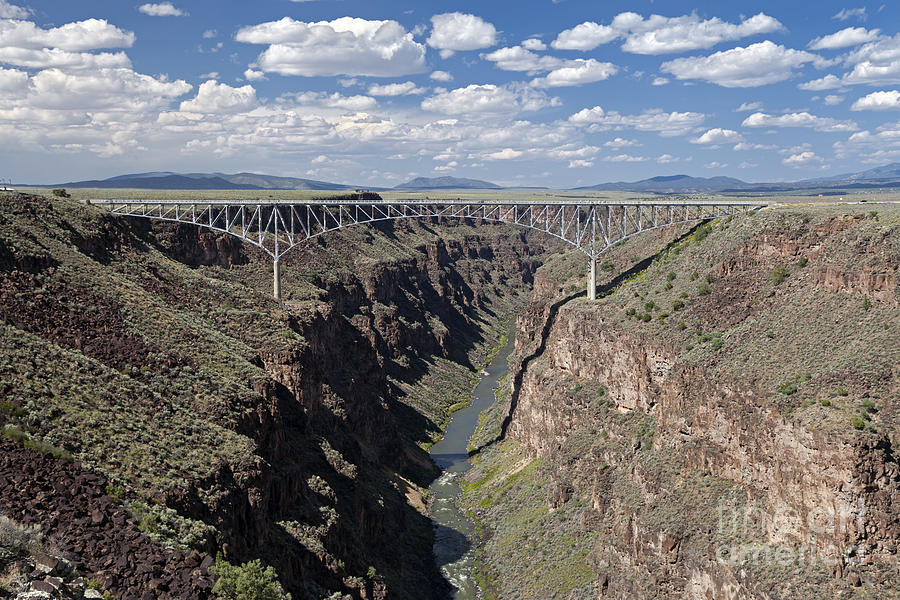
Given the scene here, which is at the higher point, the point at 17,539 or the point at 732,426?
the point at 17,539

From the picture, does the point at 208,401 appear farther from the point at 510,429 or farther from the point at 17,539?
the point at 510,429

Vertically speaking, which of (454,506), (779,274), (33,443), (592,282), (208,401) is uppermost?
(779,274)

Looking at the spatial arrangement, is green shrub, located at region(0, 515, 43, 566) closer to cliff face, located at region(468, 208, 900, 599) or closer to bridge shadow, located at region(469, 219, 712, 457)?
cliff face, located at region(468, 208, 900, 599)

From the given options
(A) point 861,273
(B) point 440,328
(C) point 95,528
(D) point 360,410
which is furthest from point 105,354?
(B) point 440,328

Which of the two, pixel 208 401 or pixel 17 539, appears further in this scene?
pixel 208 401

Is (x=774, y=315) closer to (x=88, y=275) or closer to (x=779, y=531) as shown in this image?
(x=779, y=531)

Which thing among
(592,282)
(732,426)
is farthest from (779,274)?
(592,282)

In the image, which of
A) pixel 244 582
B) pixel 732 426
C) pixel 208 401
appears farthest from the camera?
pixel 732 426
